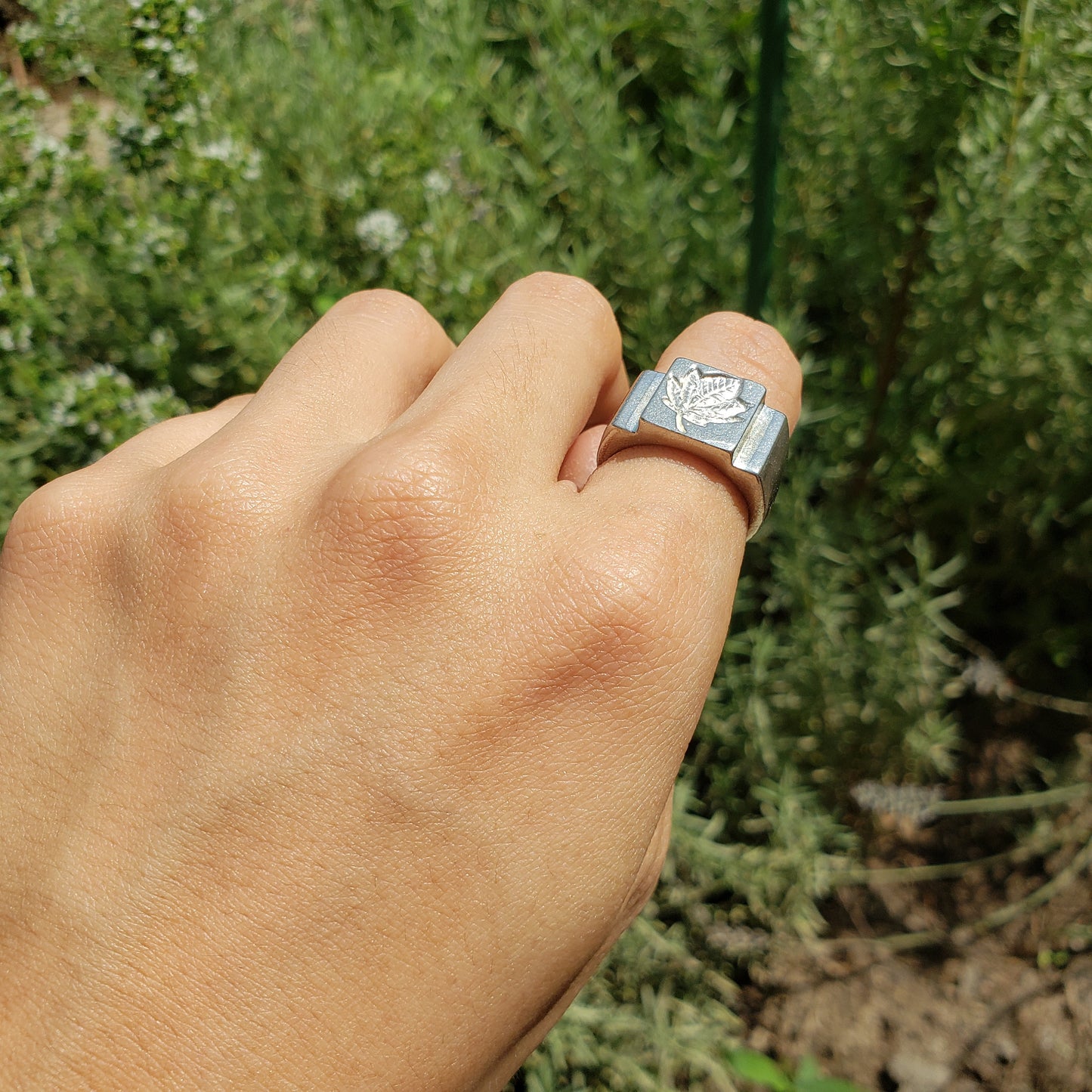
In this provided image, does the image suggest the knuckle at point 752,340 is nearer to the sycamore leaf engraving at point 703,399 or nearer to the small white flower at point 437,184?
the sycamore leaf engraving at point 703,399

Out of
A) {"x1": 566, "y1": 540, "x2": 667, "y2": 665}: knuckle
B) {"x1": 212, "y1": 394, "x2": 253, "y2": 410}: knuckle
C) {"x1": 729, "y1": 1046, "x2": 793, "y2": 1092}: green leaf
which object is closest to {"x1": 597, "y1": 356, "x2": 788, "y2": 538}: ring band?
{"x1": 566, "y1": 540, "x2": 667, "y2": 665}: knuckle

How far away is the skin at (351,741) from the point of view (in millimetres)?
1340

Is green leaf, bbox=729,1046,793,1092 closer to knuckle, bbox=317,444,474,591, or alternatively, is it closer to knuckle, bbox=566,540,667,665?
knuckle, bbox=566,540,667,665

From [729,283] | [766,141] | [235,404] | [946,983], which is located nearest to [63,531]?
[235,404]

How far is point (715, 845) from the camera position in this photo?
2711 millimetres

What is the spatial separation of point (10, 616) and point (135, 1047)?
2.45 feet

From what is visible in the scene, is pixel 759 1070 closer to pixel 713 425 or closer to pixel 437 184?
pixel 713 425

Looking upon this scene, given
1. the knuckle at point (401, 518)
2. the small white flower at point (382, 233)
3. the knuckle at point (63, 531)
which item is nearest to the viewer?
the knuckle at point (401, 518)

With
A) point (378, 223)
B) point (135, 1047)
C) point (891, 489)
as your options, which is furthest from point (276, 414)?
point (891, 489)

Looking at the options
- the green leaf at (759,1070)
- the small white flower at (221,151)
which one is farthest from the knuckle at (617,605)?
the small white flower at (221,151)

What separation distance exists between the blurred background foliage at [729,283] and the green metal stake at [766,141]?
1.56ft

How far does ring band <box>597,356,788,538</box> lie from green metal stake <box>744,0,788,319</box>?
92 cm

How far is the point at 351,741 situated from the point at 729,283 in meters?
2.20

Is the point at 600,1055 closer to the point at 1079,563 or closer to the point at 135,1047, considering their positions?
the point at 135,1047
